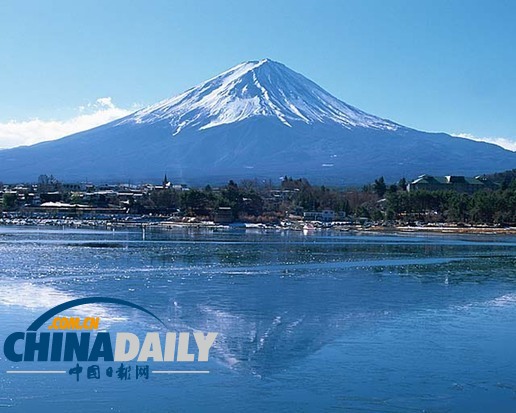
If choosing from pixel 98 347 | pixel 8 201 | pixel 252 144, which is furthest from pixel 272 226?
pixel 252 144

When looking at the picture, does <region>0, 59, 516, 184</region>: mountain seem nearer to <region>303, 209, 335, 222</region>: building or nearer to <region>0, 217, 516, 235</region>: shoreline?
<region>303, 209, 335, 222</region>: building

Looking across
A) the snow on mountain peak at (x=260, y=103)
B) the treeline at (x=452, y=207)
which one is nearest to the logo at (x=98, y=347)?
the treeline at (x=452, y=207)

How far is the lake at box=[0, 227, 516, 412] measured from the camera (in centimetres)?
571

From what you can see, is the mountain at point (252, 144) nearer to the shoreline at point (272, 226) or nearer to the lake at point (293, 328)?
the shoreline at point (272, 226)

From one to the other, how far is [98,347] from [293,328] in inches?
83.5

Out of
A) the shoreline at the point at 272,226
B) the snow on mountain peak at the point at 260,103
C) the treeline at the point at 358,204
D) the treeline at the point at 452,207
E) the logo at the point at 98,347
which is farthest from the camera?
the snow on mountain peak at the point at 260,103

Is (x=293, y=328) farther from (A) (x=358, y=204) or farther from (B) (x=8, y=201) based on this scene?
(B) (x=8, y=201)

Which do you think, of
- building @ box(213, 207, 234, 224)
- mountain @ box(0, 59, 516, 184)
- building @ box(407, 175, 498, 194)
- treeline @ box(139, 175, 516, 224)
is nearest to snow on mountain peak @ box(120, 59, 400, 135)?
mountain @ box(0, 59, 516, 184)

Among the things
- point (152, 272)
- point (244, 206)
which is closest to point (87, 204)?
point (244, 206)

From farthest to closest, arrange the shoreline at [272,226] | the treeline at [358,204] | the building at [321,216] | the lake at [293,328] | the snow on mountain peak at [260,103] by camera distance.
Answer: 1. the snow on mountain peak at [260,103]
2. the building at [321,216]
3. the treeline at [358,204]
4. the shoreline at [272,226]
5. the lake at [293,328]

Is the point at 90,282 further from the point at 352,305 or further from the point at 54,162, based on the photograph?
the point at 54,162

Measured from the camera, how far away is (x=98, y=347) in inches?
269

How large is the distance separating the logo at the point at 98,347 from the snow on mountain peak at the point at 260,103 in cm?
11143

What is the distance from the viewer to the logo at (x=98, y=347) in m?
6.34
